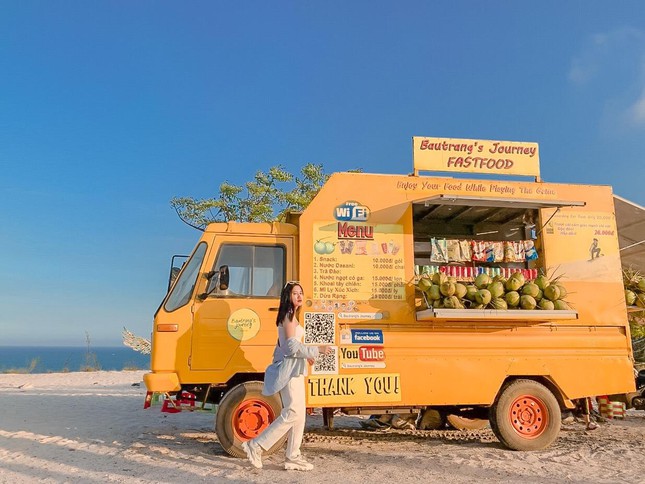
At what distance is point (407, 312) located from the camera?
659cm

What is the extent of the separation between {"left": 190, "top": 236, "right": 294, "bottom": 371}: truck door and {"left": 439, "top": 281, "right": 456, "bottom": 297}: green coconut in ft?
6.30

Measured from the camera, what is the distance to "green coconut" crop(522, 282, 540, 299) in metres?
6.50

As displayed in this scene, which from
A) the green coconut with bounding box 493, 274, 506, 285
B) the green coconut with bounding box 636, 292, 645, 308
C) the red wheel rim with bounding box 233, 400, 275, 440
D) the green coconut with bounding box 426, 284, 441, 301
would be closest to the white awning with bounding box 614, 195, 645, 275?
the green coconut with bounding box 636, 292, 645, 308

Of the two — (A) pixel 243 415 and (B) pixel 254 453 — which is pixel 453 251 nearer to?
(A) pixel 243 415

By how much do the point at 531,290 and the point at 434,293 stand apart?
126 centimetres

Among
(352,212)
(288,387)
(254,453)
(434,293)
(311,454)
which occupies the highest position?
(352,212)

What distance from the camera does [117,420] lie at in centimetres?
902

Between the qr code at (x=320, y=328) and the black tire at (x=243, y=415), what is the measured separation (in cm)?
83

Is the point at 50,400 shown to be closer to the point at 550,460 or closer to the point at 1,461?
the point at 1,461

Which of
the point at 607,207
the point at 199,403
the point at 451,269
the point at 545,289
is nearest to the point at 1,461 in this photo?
the point at 199,403

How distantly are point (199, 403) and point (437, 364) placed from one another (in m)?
3.03

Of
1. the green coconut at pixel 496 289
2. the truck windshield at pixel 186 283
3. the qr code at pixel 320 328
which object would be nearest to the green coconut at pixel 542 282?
the green coconut at pixel 496 289

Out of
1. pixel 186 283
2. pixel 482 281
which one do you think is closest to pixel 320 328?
pixel 186 283

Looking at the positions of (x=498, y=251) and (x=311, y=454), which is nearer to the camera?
(x=311, y=454)
